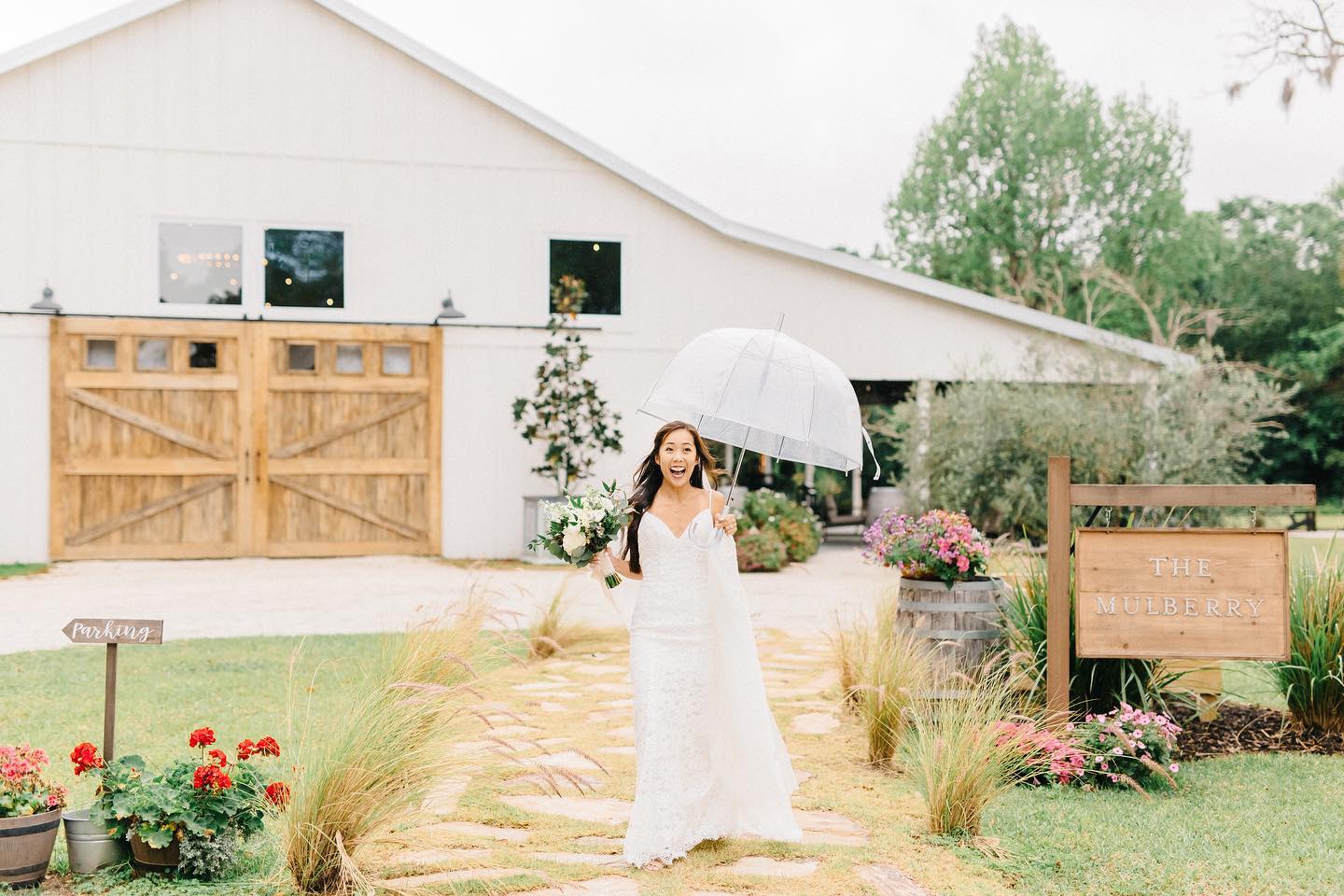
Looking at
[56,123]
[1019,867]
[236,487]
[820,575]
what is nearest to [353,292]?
[236,487]

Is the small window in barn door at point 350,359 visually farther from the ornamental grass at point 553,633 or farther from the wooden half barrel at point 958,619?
the wooden half barrel at point 958,619

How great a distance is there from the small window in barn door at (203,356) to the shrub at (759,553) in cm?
652

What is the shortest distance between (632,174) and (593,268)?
4.12ft

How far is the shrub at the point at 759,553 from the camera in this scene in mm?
13578

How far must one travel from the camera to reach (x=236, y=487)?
45.1 ft

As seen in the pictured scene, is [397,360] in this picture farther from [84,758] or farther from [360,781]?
[360,781]

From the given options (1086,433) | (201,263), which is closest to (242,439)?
(201,263)

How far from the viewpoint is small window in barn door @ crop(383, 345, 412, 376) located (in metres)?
14.2

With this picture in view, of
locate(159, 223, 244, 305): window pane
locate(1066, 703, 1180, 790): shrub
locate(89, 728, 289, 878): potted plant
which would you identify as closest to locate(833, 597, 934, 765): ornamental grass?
locate(1066, 703, 1180, 790): shrub

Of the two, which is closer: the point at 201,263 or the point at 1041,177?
the point at 201,263

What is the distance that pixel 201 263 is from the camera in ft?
45.1

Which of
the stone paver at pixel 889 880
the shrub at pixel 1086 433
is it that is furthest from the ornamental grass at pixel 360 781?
the shrub at pixel 1086 433

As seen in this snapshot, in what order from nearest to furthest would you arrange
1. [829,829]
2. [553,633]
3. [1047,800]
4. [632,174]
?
[829,829]
[1047,800]
[553,633]
[632,174]

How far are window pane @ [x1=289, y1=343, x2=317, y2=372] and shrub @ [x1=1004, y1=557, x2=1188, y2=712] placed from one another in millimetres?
9983
